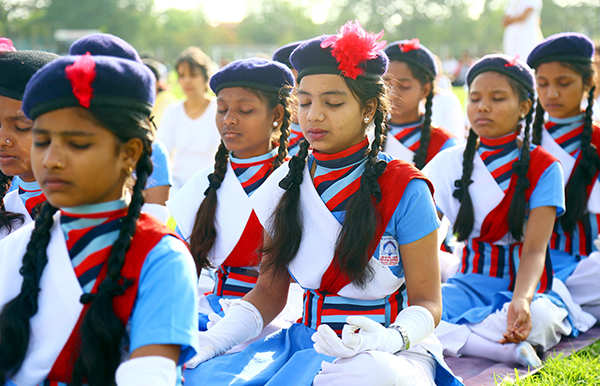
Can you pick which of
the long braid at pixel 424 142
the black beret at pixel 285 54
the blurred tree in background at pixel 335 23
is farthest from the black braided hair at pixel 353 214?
the blurred tree in background at pixel 335 23

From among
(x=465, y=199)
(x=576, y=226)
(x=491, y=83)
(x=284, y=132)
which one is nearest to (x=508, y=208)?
(x=465, y=199)

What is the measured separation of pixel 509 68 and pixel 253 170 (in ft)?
5.02

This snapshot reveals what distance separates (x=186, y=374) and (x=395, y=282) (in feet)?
2.76

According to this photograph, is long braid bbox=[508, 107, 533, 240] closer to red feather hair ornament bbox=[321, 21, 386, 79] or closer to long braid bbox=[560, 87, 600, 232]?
long braid bbox=[560, 87, 600, 232]

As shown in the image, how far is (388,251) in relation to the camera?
268cm

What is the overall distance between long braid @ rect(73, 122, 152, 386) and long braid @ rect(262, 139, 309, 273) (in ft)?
2.96

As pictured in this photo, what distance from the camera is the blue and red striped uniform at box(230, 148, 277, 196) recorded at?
3.39m

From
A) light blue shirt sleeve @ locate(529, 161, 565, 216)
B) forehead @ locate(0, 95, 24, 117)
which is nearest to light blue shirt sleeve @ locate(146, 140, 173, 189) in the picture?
forehead @ locate(0, 95, 24, 117)

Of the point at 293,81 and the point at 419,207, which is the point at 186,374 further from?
the point at 293,81

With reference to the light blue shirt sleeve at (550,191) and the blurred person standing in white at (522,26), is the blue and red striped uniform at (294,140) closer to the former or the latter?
the light blue shirt sleeve at (550,191)

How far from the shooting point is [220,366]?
8.78 ft

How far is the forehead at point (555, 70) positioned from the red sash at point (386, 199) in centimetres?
209

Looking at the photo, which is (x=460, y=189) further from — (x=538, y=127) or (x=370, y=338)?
(x=370, y=338)

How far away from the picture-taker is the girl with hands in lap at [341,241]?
8.58 feet
